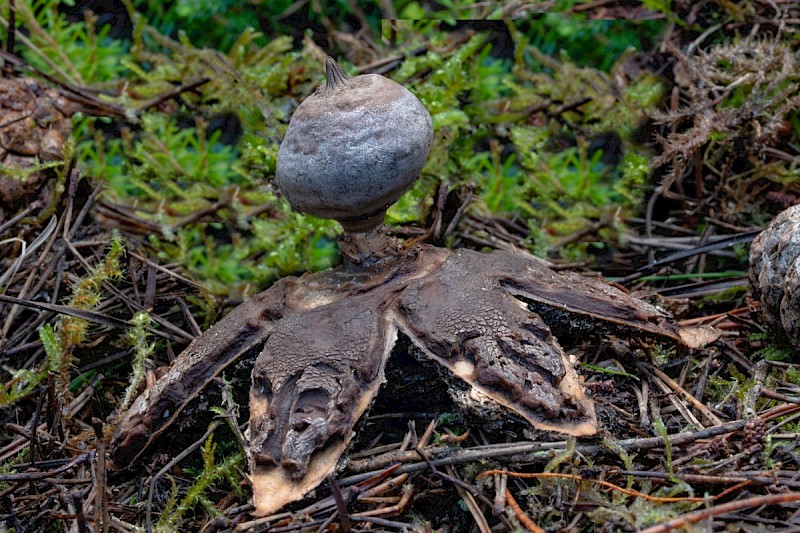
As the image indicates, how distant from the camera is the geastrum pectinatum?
1451 millimetres

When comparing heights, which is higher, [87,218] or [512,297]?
[512,297]

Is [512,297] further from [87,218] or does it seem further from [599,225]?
[87,218]

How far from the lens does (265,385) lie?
1585 millimetres

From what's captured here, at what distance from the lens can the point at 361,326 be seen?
1622 millimetres

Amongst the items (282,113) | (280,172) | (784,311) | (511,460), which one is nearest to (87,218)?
(282,113)

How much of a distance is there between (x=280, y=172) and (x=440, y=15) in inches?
71.8

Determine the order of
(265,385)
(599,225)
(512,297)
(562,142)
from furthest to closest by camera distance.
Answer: (562,142) < (599,225) < (512,297) < (265,385)

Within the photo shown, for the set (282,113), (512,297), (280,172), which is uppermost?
(280,172)

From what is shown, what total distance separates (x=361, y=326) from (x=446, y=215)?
0.91m

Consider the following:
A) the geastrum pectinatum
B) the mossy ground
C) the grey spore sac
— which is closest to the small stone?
the mossy ground

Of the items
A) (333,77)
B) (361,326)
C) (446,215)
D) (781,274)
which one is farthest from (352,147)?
(781,274)

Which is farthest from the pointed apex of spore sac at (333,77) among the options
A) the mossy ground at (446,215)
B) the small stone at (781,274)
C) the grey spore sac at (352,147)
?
the small stone at (781,274)

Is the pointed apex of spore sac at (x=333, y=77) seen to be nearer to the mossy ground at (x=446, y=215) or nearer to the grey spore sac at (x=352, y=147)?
the grey spore sac at (x=352, y=147)

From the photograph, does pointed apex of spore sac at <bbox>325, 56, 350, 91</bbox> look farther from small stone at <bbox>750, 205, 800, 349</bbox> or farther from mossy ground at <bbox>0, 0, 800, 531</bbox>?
small stone at <bbox>750, 205, 800, 349</bbox>
